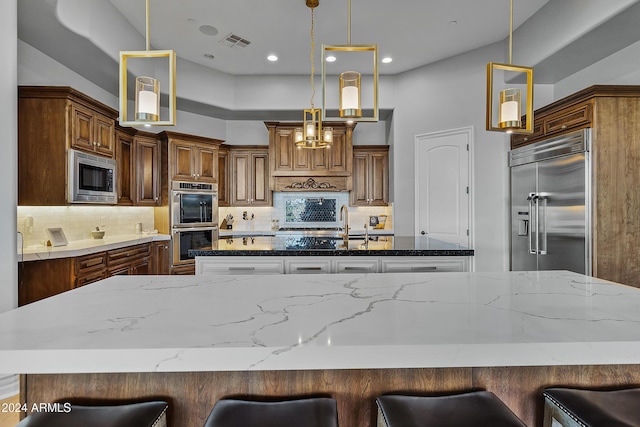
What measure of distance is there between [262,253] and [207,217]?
9.42ft

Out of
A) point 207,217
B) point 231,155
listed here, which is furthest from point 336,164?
point 207,217

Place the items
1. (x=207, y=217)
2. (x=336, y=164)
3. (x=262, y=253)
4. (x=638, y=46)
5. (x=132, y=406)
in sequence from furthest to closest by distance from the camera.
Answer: (x=336, y=164) → (x=207, y=217) → (x=638, y=46) → (x=262, y=253) → (x=132, y=406)

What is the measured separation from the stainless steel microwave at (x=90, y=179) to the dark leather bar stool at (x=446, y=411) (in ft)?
11.9

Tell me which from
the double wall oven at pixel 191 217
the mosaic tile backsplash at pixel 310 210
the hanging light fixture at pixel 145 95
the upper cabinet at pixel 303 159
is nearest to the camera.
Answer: the hanging light fixture at pixel 145 95

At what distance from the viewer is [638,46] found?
3057 millimetres

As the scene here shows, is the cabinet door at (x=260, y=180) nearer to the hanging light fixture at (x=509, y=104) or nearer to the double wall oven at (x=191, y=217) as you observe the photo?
the double wall oven at (x=191, y=217)

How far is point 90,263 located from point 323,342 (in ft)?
10.8

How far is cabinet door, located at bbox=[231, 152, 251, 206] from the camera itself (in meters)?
5.69

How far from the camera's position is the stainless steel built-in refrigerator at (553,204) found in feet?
9.41

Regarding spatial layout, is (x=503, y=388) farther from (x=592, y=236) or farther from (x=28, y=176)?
(x=28, y=176)

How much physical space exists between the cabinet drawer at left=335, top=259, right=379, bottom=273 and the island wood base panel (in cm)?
163

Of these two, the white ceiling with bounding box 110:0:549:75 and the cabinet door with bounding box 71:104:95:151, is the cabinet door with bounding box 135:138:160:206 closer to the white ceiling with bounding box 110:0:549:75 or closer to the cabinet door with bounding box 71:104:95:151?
the cabinet door with bounding box 71:104:95:151

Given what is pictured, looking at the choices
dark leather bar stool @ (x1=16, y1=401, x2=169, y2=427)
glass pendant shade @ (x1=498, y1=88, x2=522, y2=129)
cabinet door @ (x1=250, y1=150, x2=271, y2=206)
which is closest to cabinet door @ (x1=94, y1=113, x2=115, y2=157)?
cabinet door @ (x1=250, y1=150, x2=271, y2=206)

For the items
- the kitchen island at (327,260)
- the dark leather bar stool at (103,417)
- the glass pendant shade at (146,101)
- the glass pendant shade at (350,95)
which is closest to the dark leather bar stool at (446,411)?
the dark leather bar stool at (103,417)
